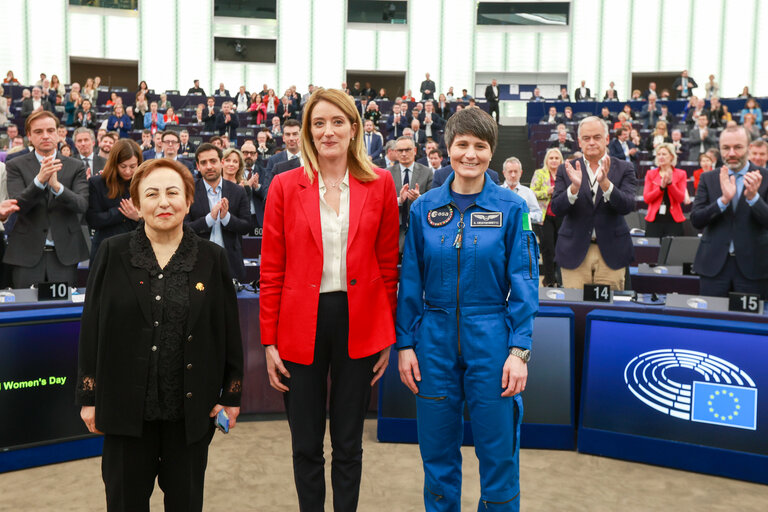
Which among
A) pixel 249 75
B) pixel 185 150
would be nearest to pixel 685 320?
pixel 185 150

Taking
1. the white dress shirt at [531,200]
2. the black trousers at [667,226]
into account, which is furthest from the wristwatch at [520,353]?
the black trousers at [667,226]

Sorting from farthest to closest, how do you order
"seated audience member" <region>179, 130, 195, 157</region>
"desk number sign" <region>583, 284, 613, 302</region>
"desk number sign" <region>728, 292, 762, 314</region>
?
"seated audience member" <region>179, 130, 195, 157</region>
"desk number sign" <region>583, 284, 613, 302</region>
"desk number sign" <region>728, 292, 762, 314</region>

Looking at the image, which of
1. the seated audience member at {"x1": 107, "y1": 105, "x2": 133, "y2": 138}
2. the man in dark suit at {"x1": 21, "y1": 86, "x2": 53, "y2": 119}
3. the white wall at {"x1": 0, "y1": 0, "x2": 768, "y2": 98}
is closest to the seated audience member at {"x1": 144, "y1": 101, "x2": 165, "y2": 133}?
the seated audience member at {"x1": 107, "y1": 105, "x2": 133, "y2": 138}

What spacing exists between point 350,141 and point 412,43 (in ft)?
68.3

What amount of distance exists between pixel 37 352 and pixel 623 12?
21473 millimetres

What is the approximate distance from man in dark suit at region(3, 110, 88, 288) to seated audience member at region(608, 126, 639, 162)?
881 centimetres

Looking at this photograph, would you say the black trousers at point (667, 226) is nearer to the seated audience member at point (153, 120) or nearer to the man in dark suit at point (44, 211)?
the man in dark suit at point (44, 211)

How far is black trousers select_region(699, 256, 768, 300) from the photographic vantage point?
146 inches

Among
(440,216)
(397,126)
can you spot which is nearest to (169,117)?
(397,126)

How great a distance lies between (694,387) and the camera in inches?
119

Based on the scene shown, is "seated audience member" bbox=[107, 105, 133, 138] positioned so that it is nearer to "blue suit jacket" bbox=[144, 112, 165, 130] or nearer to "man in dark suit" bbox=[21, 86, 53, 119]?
"blue suit jacket" bbox=[144, 112, 165, 130]

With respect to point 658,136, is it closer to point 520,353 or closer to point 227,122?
point 227,122

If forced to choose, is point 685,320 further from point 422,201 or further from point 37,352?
point 37,352

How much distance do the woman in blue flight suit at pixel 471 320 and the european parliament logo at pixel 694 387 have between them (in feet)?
4.35
